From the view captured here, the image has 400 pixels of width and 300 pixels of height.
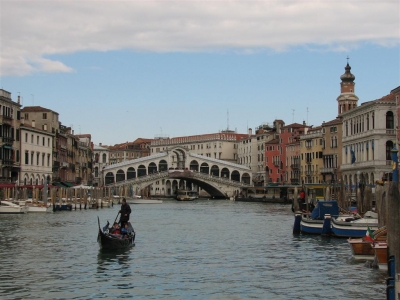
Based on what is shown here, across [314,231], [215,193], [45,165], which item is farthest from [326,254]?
[215,193]

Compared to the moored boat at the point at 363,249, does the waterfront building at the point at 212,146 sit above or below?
above

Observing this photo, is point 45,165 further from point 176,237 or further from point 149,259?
point 149,259

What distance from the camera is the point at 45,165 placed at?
54.8 m

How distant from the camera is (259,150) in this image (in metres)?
87.6

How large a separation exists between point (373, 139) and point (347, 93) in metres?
21.2

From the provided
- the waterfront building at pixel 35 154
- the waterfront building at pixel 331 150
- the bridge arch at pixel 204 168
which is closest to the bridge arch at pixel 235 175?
the bridge arch at pixel 204 168

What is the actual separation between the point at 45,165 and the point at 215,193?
27.4 m

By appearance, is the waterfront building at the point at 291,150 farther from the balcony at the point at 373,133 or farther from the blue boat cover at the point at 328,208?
the blue boat cover at the point at 328,208

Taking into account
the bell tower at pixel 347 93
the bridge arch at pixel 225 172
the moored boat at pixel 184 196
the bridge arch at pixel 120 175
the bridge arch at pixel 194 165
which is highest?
the bell tower at pixel 347 93

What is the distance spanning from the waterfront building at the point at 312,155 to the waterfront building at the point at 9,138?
2750 centimetres

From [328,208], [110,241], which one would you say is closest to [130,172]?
[328,208]

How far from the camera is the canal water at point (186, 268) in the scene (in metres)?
12.9

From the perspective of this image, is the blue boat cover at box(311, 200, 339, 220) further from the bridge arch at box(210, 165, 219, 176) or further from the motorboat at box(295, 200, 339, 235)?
the bridge arch at box(210, 165, 219, 176)

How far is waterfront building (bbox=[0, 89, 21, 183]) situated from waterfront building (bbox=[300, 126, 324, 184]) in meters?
27.5
